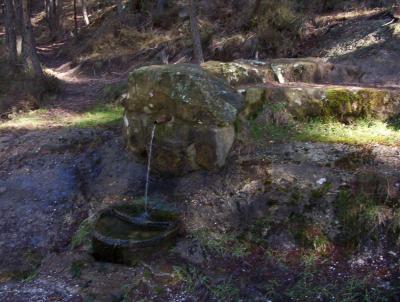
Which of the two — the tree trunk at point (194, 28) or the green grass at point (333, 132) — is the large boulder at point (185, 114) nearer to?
the green grass at point (333, 132)

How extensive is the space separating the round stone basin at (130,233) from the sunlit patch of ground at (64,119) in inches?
151

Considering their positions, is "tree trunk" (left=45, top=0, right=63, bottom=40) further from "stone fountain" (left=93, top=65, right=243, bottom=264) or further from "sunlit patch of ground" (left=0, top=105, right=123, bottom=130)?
"stone fountain" (left=93, top=65, right=243, bottom=264)

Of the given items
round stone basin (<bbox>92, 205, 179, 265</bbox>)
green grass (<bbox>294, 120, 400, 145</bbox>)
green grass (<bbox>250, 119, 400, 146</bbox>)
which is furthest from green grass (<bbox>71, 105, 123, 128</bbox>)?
green grass (<bbox>294, 120, 400, 145</bbox>)

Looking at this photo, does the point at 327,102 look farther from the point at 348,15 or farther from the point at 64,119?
the point at 348,15

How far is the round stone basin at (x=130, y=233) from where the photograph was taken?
18.2ft

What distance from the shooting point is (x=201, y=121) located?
22.4 feet

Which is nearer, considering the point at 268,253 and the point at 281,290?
the point at 281,290

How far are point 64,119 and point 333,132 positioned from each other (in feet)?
21.9

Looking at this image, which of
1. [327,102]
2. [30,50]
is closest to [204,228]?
[327,102]

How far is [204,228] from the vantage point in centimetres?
604

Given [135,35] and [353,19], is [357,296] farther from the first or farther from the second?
[135,35]

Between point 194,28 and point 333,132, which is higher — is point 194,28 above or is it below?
above

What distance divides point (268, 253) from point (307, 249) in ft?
1.62

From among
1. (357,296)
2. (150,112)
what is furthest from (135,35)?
(357,296)
